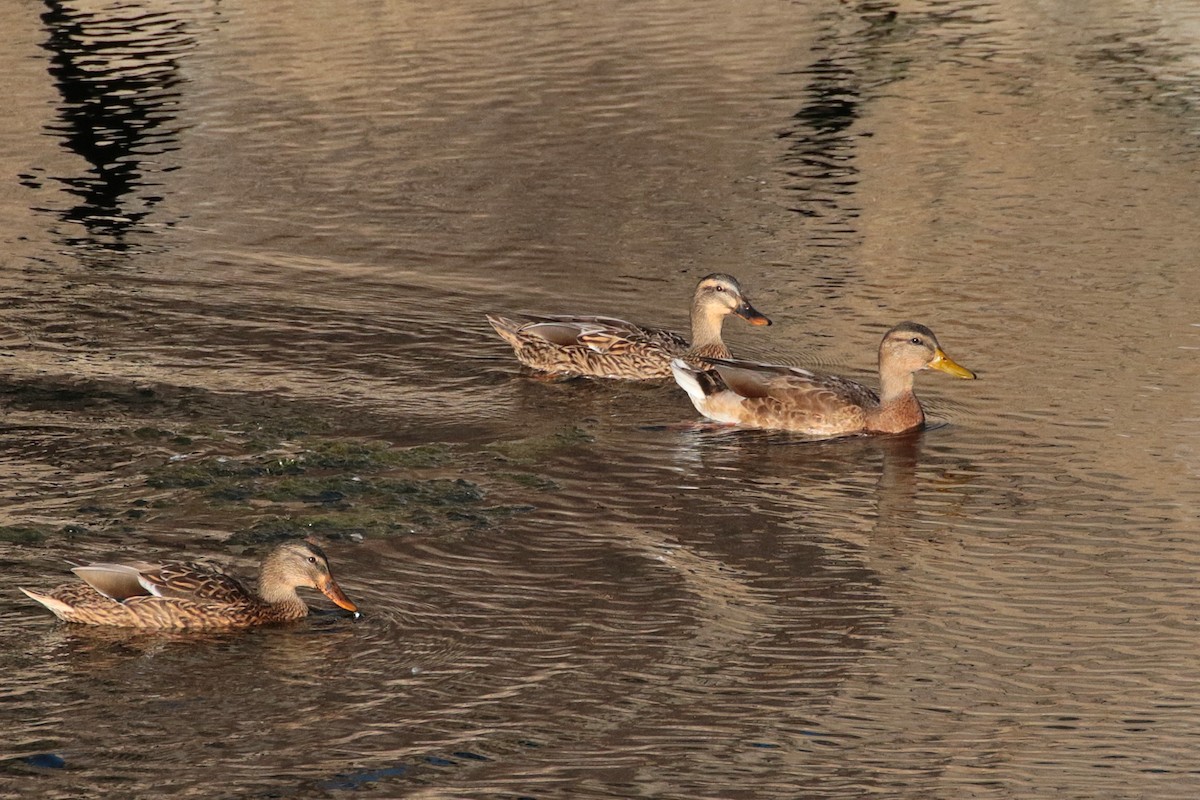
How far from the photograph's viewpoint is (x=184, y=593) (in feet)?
30.9

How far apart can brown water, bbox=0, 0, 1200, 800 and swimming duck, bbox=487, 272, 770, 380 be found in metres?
0.21

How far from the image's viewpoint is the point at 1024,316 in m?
15.6

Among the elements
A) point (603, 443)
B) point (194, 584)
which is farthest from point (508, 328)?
point (194, 584)

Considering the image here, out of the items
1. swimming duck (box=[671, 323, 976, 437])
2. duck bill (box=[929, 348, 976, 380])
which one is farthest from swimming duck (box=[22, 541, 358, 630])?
duck bill (box=[929, 348, 976, 380])

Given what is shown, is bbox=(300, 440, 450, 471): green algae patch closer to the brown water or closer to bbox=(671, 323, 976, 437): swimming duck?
the brown water

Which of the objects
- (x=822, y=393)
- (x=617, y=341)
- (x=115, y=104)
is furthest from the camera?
(x=115, y=104)

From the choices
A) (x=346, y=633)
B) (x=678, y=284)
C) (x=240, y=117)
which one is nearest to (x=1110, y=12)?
(x=240, y=117)

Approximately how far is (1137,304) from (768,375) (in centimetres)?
395

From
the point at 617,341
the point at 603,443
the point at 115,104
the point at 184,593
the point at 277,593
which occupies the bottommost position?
the point at 603,443

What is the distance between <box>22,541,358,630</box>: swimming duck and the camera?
9.36m

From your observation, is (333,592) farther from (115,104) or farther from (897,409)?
(115,104)

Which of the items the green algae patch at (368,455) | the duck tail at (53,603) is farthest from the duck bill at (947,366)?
the duck tail at (53,603)

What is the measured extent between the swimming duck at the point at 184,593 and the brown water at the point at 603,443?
0.50 ft

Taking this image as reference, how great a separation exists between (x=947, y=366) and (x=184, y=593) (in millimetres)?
6400
